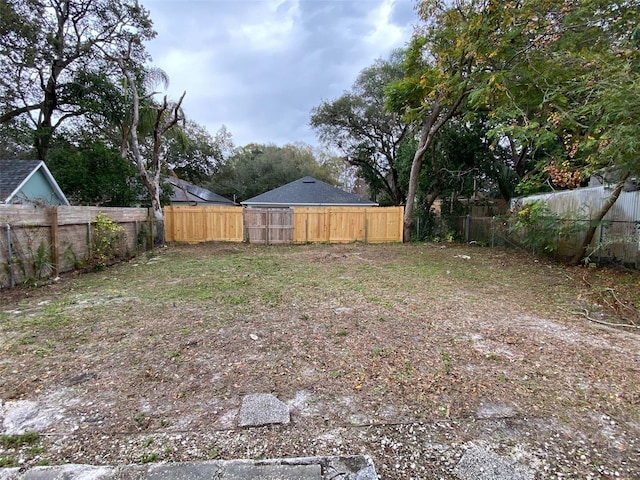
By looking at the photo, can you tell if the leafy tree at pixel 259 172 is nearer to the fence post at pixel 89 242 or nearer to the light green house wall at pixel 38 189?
the light green house wall at pixel 38 189

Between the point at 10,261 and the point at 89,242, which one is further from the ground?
the point at 89,242

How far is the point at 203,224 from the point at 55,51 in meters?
7.92

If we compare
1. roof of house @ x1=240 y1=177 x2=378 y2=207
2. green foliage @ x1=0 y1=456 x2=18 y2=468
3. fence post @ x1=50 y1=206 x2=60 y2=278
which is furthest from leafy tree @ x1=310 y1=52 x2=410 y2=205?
green foliage @ x1=0 y1=456 x2=18 y2=468

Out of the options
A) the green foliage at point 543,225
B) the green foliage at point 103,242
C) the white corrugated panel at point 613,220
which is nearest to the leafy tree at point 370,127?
the green foliage at point 543,225

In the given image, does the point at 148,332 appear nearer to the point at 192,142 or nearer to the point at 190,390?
the point at 190,390

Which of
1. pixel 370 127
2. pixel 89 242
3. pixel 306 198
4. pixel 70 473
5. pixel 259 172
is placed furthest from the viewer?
pixel 259 172

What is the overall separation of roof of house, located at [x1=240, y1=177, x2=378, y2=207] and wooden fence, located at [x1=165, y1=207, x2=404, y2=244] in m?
3.26

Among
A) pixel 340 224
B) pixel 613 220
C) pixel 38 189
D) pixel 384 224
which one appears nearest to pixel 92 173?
pixel 38 189

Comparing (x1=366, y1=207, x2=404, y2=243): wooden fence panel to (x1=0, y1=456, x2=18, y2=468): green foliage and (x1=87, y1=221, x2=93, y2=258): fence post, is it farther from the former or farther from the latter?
(x1=0, y1=456, x2=18, y2=468): green foliage

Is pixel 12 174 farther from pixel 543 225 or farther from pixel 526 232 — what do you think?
pixel 526 232

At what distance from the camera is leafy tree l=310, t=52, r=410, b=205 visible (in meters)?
17.0

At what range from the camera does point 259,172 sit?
933 inches

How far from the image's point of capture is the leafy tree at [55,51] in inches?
413

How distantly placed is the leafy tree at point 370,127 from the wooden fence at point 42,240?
14.1 meters
